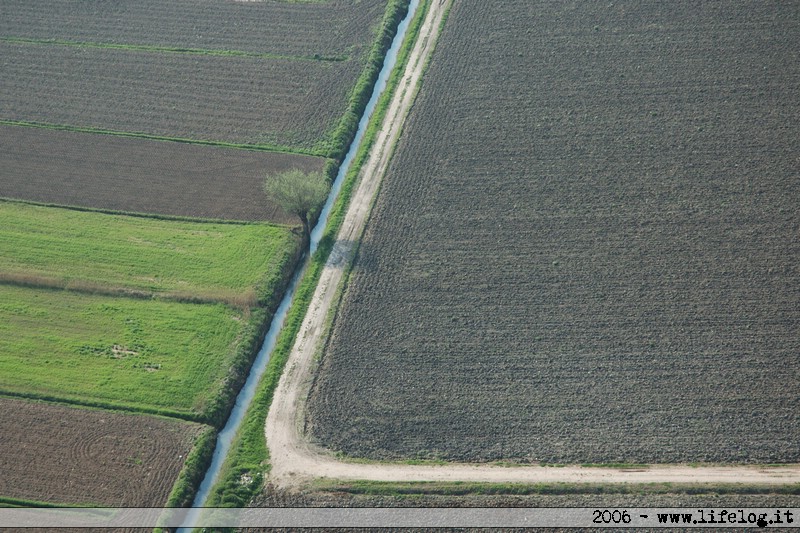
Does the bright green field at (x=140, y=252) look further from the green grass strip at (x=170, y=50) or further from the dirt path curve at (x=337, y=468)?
the green grass strip at (x=170, y=50)

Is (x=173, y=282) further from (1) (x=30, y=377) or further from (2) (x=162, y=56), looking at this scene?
(2) (x=162, y=56)

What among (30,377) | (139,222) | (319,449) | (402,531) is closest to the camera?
(402,531)

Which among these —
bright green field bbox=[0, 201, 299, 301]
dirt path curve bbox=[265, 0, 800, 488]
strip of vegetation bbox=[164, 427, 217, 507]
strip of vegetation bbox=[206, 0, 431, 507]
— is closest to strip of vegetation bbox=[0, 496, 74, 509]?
strip of vegetation bbox=[164, 427, 217, 507]

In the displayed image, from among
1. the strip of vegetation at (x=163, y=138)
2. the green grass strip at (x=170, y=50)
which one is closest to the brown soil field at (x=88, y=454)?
the strip of vegetation at (x=163, y=138)

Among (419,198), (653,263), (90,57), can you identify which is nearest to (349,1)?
(90,57)

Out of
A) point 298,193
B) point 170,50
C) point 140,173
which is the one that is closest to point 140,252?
point 140,173

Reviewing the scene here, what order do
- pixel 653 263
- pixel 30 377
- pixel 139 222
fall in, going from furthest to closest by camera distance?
pixel 139 222
pixel 653 263
pixel 30 377

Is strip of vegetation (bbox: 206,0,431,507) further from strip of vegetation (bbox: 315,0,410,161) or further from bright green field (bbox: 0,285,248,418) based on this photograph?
bright green field (bbox: 0,285,248,418)
